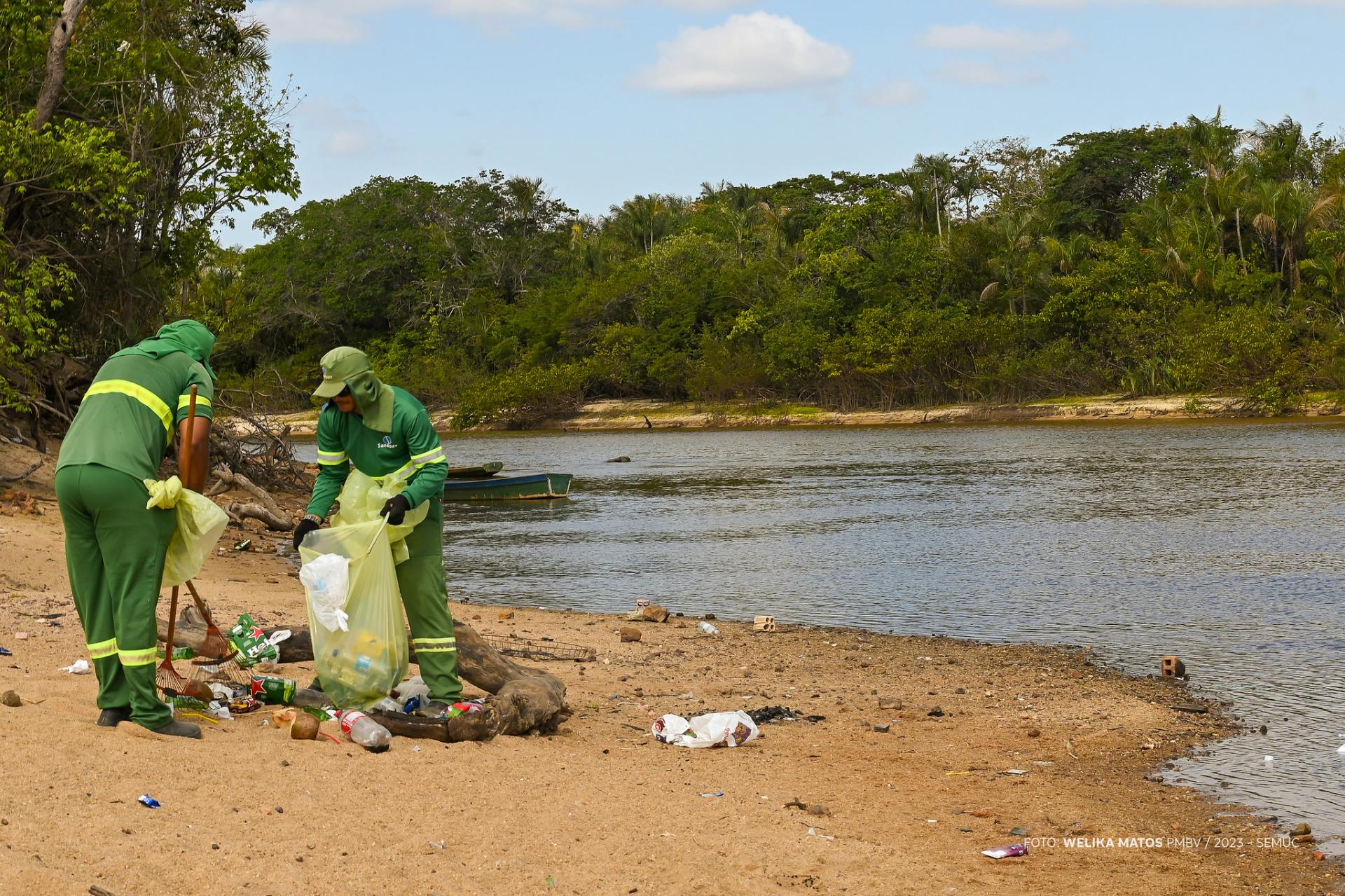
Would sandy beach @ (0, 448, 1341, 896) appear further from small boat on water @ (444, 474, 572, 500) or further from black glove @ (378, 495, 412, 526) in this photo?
small boat on water @ (444, 474, 572, 500)

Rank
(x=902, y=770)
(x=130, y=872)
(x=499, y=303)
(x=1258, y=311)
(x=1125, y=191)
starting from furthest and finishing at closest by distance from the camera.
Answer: (x=499, y=303) → (x=1125, y=191) → (x=1258, y=311) → (x=902, y=770) → (x=130, y=872)

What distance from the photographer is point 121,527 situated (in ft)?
16.6

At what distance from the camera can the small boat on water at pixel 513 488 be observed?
93.4 feet

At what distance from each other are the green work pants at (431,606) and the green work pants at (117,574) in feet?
3.93

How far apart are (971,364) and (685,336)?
53.1ft

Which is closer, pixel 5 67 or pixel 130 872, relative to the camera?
pixel 130 872

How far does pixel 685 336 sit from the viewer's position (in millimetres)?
68312

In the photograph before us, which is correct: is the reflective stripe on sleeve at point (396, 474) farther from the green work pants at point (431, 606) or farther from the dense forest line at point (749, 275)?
the dense forest line at point (749, 275)

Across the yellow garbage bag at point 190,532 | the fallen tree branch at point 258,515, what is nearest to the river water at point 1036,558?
the fallen tree branch at point 258,515

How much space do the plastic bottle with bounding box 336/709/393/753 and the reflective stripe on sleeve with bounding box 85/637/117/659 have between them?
1.06 metres

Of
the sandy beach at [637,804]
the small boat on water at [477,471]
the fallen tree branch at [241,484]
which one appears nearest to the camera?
the sandy beach at [637,804]

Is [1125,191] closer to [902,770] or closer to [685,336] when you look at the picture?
[685,336]

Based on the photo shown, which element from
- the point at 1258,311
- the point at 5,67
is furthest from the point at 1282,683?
the point at 1258,311

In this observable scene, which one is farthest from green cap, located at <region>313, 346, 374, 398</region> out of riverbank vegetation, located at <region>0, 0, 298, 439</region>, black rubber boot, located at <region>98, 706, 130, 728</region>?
riverbank vegetation, located at <region>0, 0, 298, 439</region>
